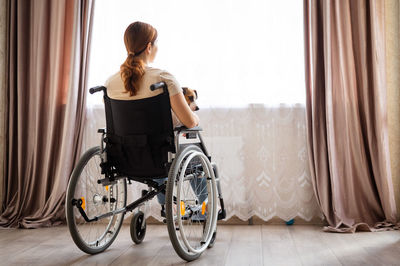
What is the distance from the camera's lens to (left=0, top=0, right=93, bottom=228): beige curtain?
9.77 feet

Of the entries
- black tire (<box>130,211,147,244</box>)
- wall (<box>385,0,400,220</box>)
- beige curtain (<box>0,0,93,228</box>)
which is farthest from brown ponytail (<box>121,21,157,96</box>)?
wall (<box>385,0,400,220</box>)

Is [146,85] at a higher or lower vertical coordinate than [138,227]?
higher

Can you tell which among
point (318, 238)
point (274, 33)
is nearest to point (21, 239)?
point (318, 238)

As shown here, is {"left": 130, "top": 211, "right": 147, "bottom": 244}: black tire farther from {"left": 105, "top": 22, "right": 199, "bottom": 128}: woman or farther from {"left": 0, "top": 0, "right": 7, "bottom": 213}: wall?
{"left": 0, "top": 0, "right": 7, "bottom": 213}: wall

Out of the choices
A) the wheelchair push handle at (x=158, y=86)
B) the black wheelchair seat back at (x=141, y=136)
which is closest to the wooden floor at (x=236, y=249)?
the black wheelchair seat back at (x=141, y=136)

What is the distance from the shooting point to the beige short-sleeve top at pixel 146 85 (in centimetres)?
196

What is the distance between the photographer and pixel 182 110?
6.55 feet

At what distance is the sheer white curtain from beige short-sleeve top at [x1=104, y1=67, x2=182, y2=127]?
0.91 m

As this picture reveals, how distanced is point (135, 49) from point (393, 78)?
178 cm

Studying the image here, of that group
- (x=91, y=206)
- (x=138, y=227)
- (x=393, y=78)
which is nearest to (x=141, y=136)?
(x=138, y=227)

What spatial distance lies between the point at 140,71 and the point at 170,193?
0.58 meters

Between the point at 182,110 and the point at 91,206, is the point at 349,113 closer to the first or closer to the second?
the point at 182,110

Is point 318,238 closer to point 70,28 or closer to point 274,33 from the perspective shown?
point 274,33

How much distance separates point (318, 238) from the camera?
249 centimetres
